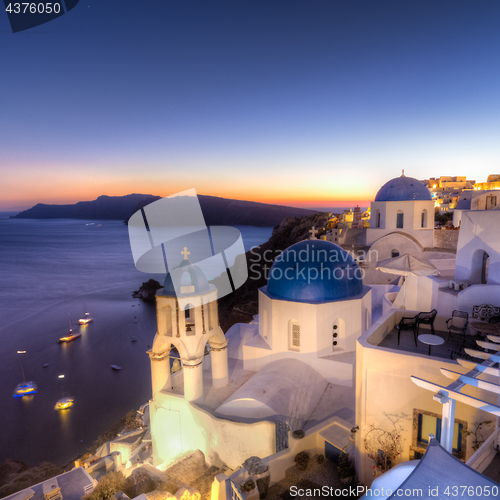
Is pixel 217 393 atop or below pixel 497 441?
below

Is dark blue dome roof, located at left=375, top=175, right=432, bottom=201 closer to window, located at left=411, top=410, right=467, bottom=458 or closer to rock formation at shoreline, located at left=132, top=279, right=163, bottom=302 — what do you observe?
window, located at left=411, top=410, right=467, bottom=458

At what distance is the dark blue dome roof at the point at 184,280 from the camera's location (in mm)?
10945

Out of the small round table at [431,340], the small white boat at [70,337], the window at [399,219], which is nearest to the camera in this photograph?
the small round table at [431,340]

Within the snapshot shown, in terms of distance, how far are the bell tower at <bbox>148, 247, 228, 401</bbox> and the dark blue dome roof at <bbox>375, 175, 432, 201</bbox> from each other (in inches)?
733

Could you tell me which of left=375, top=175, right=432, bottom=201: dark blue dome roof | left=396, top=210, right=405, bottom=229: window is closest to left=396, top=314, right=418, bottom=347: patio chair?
left=396, top=210, right=405, bottom=229: window

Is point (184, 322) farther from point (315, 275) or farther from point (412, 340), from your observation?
point (412, 340)

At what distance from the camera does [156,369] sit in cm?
1173

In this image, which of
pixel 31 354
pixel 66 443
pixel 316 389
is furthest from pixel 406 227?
pixel 31 354

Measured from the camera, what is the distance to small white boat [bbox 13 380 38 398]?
98.2 ft

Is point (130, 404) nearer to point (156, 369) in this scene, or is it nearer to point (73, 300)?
point (156, 369)

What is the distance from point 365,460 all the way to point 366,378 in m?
2.15

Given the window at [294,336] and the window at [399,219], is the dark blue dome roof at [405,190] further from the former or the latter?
the window at [294,336]

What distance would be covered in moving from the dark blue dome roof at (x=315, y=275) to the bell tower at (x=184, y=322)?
279 cm

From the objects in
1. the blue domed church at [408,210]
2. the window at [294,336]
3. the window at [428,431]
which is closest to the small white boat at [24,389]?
the window at [294,336]
